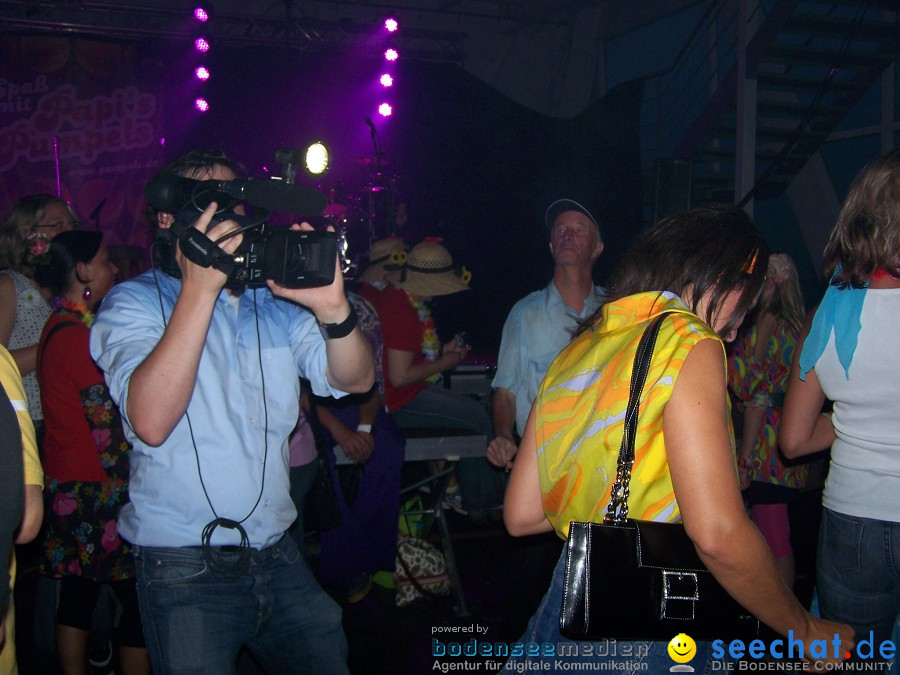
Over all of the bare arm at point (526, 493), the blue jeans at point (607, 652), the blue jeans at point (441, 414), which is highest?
the bare arm at point (526, 493)

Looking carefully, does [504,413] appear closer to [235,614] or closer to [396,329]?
[396,329]

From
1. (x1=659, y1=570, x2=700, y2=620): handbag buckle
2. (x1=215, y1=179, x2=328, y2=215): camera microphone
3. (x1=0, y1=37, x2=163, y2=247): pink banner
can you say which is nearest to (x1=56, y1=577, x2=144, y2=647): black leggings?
(x1=215, y1=179, x2=328, y2=215): camera microphone

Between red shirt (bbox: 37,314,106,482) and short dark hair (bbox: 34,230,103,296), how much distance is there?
0.70 feet

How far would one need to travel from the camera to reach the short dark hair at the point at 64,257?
8.47ft

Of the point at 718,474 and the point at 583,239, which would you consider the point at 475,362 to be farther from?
the point at 718,474

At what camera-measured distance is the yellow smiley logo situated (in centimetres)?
129

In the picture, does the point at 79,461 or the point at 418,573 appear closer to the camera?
the point at 79,461

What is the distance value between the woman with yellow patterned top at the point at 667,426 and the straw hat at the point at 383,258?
2.71m

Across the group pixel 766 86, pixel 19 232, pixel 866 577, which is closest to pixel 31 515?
pixel 866 577

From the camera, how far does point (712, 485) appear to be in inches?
47.1

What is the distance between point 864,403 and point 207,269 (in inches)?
63.1

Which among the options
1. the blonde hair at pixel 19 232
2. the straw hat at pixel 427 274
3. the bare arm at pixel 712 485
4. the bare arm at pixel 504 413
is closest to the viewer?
the bare arm at pixel 712 485

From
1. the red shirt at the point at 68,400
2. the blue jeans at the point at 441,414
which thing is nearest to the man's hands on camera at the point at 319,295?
the red shirt at the point at 68,400

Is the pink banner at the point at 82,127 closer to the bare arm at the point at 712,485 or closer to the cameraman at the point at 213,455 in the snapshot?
the cameraman at the point at 213,455
